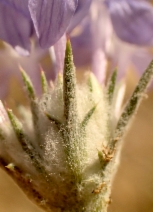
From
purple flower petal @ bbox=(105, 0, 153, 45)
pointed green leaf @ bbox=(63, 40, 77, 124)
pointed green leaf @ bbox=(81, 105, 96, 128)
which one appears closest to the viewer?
pointed green leaf @ bbox=(63, 40, 77, 124)

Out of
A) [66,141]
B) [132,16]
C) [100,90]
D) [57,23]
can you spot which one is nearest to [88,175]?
[66,141]

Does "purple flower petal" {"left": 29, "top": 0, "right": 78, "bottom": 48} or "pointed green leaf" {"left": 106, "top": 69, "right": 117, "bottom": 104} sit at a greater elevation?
"purple flower petal" {"left": 29, "top": 0, "right": 78, "bottom": 48}

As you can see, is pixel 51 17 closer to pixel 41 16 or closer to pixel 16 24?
A: pixel 41 16

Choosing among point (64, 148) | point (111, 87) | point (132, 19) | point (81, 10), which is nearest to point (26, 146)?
point (64, 148)

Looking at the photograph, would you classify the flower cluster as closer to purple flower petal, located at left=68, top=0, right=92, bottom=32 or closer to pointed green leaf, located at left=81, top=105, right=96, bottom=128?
pointed green leaf, located at left=81, top=105, right=96, bottom=128

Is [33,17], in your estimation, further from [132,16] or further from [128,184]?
[128,184]

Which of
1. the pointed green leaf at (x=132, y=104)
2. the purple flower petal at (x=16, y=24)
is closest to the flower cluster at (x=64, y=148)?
the pointed green leaf at (x=132, y=104)

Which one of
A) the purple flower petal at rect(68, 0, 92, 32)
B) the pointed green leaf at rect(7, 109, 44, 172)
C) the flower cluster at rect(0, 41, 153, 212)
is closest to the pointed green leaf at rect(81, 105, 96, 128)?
the flower cluster at rect(0, 41, 153, 212)
